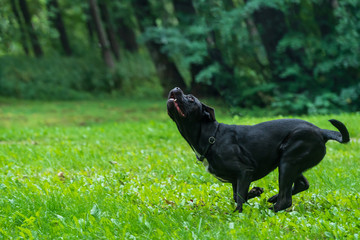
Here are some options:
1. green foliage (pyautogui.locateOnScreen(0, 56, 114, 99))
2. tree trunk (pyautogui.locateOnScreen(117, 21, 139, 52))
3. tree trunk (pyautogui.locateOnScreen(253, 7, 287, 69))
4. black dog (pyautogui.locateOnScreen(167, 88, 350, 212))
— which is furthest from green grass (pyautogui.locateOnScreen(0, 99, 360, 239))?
tree trunk (pyautogui.locateOnScreen(117, 21, 139, 52))

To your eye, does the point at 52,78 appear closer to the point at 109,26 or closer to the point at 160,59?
the point at 109,26

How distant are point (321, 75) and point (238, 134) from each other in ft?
41.4

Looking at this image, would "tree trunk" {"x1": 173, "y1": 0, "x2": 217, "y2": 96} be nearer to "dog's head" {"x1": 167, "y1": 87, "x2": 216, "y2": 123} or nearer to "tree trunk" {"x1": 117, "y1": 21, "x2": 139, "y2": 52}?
"dog's head" {"x1": 167, "y1": 87, "x2": 216, "y2": 123}

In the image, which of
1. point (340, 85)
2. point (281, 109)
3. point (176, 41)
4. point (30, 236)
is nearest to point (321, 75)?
point (340, 85)

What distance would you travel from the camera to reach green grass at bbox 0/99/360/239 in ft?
13.1

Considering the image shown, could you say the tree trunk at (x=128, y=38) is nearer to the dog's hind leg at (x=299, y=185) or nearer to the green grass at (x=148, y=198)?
the green grass at (x=148, y=198)

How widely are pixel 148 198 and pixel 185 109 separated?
4.11ft

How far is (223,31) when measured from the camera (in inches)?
659

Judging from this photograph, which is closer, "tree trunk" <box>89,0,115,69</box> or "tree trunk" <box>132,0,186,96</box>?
"tree trunk" <box>132,0,186,96</box>

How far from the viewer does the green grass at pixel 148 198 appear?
13.1 feet

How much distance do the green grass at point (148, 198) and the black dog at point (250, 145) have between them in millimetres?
352

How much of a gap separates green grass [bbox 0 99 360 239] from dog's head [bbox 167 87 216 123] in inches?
37.4

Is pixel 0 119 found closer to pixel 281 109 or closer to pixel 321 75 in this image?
pixel 281 109

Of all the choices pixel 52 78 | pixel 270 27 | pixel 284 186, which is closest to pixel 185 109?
pixel 284 186
